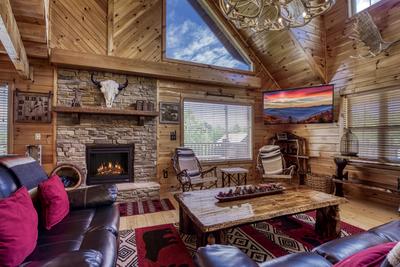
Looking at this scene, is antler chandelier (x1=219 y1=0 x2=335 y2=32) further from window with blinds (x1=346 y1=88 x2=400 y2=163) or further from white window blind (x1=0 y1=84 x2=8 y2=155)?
white window blind (x1=0 y1=84 x2=8 y2=155)

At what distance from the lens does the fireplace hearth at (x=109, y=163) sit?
13.2 feet

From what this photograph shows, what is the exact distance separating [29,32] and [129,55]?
160 centimetres

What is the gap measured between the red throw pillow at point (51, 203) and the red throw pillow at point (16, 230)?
0.33 meters

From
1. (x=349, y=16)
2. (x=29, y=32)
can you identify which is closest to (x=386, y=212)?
(x=349, y=16)

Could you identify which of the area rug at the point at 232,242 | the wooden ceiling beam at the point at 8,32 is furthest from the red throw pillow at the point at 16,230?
the wooden ceiling beam at the point at 8,32

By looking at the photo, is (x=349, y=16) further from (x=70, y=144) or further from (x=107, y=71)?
(x=70, y=144)

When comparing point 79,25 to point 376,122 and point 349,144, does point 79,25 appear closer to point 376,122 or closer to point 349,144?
point 349,144

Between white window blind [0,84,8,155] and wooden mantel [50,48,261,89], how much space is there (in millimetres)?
938

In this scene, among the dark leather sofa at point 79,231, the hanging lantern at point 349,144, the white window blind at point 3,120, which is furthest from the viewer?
the hanging lantern at point 349,144

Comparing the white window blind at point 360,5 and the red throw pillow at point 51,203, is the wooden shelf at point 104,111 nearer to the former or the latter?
the red throw pillow at point 51,203

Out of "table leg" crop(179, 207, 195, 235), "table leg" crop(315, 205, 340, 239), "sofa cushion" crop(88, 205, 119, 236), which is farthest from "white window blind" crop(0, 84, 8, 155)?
"table leg" crop(315, 205, 340, 239)

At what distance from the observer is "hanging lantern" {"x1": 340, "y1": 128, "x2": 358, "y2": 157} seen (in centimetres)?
398

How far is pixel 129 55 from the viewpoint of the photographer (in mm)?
4277

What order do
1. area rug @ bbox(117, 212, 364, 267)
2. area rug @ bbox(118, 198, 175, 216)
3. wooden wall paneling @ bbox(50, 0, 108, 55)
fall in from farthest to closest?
1. wooden wall paneling @ bbox(50, 0, 108, 55)
2. area rug @ bbox(118, 198, 175, 216)
3. area rug @ bbox(117, 212, 364, 267)
